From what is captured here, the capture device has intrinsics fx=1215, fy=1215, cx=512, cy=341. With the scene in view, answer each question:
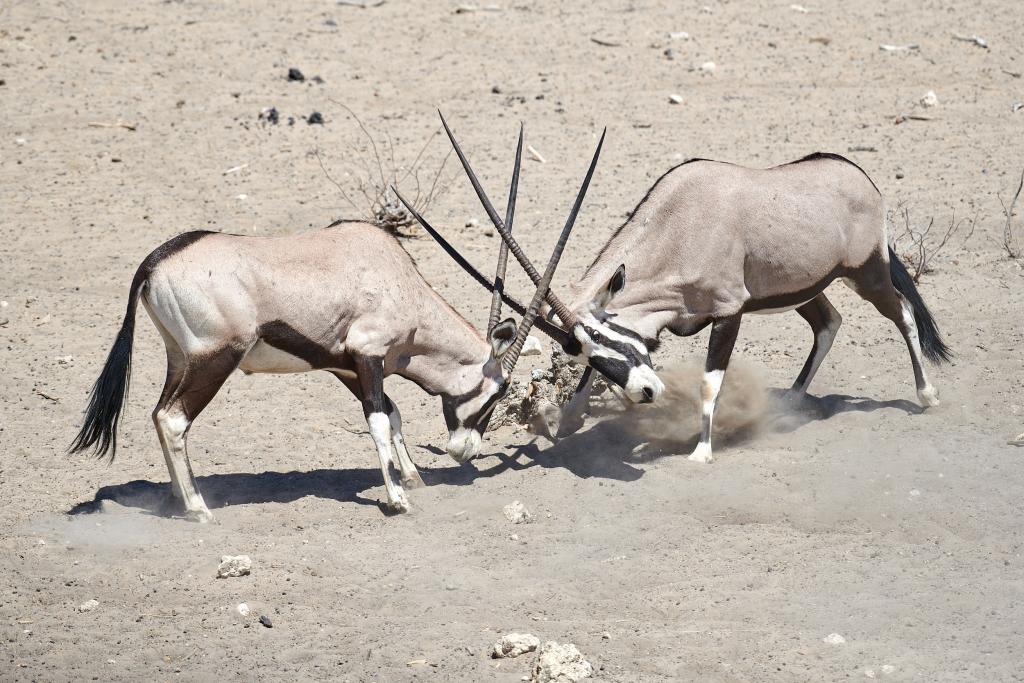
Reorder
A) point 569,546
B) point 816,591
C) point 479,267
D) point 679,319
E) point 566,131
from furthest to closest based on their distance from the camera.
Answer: point 566,131 → point 479,267 → point 679,319 → point 569,546 → point 816,591

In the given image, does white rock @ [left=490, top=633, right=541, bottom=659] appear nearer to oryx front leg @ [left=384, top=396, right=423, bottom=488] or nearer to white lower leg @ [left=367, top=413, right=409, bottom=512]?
white lower leg @ [left=367, top=413, right=409, bottom=512]

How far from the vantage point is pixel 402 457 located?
7.68 m

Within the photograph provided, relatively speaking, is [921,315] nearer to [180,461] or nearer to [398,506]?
[398,506]

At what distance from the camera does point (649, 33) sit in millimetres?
16328

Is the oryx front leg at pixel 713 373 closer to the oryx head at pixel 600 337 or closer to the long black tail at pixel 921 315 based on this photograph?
the oryx head at pixel 600 337

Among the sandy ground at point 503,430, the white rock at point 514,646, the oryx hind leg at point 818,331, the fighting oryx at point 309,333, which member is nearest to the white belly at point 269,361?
the fighting oryx at point 309,333

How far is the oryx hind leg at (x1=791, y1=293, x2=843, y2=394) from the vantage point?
29.7ft

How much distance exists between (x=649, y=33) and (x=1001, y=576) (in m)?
11.5

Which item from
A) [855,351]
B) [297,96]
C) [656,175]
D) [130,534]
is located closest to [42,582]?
[130,534]

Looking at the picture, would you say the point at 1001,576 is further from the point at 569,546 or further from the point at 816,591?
the point at 569,546

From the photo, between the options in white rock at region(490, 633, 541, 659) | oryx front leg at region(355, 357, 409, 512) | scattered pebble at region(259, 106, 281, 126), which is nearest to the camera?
white rock at region(490, 633, 541, 659)

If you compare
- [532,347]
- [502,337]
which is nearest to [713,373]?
[502,337]

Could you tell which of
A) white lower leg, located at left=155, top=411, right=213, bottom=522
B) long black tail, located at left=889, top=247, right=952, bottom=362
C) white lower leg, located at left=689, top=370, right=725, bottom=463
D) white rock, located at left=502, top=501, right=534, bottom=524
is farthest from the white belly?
long black tail, located at left=889, top=247, right=952, bottom=362

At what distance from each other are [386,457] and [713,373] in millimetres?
2348
